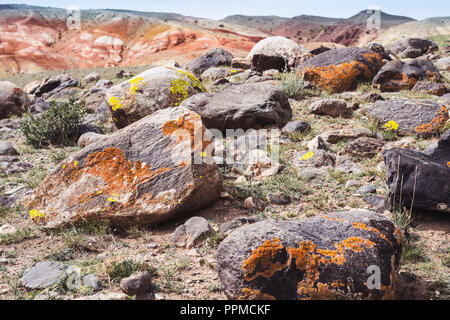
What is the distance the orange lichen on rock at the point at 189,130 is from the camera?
4574 millimetres

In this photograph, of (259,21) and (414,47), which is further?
(259,21)

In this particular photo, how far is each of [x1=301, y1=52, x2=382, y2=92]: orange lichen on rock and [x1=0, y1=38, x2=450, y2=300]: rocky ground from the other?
15.8 inches

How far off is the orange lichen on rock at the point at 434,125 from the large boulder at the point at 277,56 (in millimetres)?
5895

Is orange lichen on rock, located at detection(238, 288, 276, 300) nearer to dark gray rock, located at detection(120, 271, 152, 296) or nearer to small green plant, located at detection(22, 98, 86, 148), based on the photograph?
dark gray rock, located at detection(120, 271, 152, 296)

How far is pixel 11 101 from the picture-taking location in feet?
36.7

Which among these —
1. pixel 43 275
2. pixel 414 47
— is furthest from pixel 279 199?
pixel 414 47

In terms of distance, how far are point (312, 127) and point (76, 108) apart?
567cm

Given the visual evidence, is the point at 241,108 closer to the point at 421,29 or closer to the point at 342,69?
the point at 342,69

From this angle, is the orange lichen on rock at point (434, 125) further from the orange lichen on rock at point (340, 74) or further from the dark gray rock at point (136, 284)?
the dark gray rock at point (136, 284)

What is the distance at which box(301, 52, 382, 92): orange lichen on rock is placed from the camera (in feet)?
29.2

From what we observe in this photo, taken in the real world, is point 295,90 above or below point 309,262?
above

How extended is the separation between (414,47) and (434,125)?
35.3 feet

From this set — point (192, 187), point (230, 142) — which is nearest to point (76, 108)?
point (230, 142)

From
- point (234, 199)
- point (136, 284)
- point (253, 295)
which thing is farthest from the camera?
point (234, 199)
